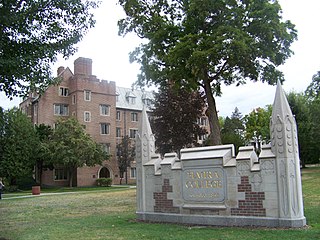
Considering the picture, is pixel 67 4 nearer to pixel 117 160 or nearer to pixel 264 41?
pixel 264 41

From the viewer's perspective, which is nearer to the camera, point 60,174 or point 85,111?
point 60,174

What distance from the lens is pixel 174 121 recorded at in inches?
1452

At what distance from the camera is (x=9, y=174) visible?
134 ft

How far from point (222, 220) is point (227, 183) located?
1.03 m

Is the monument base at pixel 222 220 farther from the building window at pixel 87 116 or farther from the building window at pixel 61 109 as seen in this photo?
the building window at pixel 61 109

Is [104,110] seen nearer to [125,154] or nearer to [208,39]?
[125,154]

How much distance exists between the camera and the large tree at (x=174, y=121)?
37.0 metres

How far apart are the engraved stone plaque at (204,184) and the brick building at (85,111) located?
36.7 metres

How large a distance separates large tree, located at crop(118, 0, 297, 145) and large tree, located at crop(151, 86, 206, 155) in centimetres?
1398

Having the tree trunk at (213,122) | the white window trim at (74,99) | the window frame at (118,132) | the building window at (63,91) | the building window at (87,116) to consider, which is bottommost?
the tree trunk at (213,122)

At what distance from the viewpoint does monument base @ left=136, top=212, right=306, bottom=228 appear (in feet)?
29.9

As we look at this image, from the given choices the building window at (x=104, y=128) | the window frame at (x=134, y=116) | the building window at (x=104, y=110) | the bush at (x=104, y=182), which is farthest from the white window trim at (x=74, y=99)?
the bush at (x=104, y=182)

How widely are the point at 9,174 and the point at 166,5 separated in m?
28.3

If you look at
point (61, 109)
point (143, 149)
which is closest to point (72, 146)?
point (61, 109)
